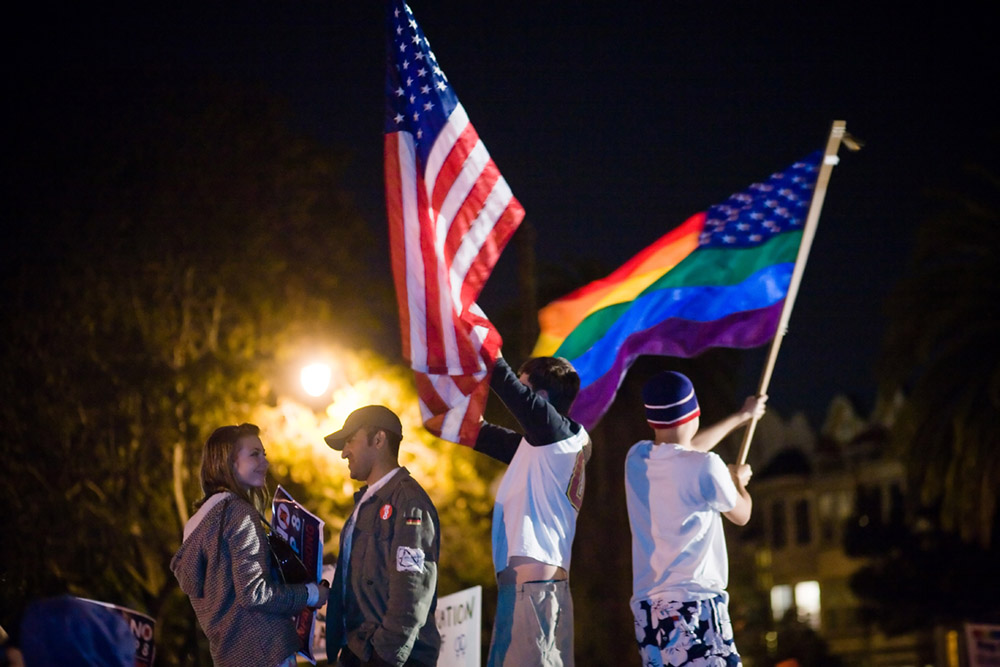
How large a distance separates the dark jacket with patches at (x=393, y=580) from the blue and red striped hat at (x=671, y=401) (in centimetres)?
118

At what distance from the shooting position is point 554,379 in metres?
6.18

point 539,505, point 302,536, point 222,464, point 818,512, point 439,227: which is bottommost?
point 302,536

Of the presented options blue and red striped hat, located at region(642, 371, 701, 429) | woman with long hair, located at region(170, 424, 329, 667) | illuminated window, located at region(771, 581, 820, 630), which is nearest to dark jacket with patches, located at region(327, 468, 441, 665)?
woman with long hair, located at region(170, 424, 329, 667)

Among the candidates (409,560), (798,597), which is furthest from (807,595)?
(409,560)

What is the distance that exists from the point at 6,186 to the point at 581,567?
11404mm

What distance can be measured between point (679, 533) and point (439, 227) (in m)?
2.22

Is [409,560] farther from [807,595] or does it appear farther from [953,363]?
[807,595]

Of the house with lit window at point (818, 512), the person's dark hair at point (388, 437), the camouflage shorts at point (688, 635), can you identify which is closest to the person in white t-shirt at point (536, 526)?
the camouflage shorts at point (688, 635)

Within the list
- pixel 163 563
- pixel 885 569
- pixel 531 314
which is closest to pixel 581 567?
A: pixel 163 563

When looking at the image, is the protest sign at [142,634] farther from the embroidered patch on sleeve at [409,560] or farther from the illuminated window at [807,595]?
the illuminated window at [807,595]

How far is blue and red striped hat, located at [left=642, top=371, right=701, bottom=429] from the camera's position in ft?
18.8

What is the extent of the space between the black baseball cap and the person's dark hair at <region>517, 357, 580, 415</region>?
2.42 ft

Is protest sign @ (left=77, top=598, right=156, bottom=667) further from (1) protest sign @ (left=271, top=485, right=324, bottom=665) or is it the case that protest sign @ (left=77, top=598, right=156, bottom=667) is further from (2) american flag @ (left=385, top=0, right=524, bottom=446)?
(2) american flag @ (left=385, top=0, right=524, bottom=446)

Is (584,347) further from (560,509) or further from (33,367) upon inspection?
(33,367)
